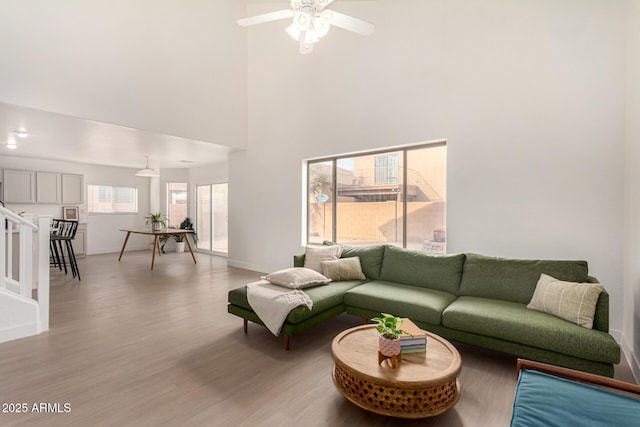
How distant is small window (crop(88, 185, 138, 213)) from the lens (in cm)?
792

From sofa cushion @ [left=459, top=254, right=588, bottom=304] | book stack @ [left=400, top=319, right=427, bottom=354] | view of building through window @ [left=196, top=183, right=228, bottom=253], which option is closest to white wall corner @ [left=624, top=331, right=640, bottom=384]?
sofa cushion @ [left=459, top=254, right=588, bottom=304]

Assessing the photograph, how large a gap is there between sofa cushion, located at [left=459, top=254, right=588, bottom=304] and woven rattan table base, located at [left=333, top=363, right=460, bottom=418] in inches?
55.7

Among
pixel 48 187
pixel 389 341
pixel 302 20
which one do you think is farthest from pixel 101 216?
pixel 389 341

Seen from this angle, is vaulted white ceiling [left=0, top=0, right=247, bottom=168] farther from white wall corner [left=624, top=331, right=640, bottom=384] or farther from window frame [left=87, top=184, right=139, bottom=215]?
white wall corner [left=624, top=331, right=640, bottom=384]

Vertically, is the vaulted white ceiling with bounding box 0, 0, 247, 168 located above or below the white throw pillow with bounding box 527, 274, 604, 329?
above

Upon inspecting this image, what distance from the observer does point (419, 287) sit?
128 inches

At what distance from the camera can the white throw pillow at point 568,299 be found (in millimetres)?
2189

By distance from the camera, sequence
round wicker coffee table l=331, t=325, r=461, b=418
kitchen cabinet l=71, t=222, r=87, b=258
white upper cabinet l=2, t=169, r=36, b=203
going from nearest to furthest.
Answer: round wicker coffee table l=331, t=325, r=461, b=418 < white upper cabinet l=2, t=169, r=36, b=203 < kitchen cabinet l=71, t=222, r=87, b=258

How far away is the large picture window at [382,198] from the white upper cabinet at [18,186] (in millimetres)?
6610

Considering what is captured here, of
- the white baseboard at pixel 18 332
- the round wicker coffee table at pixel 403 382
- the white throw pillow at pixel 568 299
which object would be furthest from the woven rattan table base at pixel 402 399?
the white baseboard at pixel 18 332

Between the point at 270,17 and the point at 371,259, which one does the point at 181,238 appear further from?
the point at 270,17

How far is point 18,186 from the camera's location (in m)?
6.54

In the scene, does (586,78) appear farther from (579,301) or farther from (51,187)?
(51,187)

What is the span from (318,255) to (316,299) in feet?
3.10
